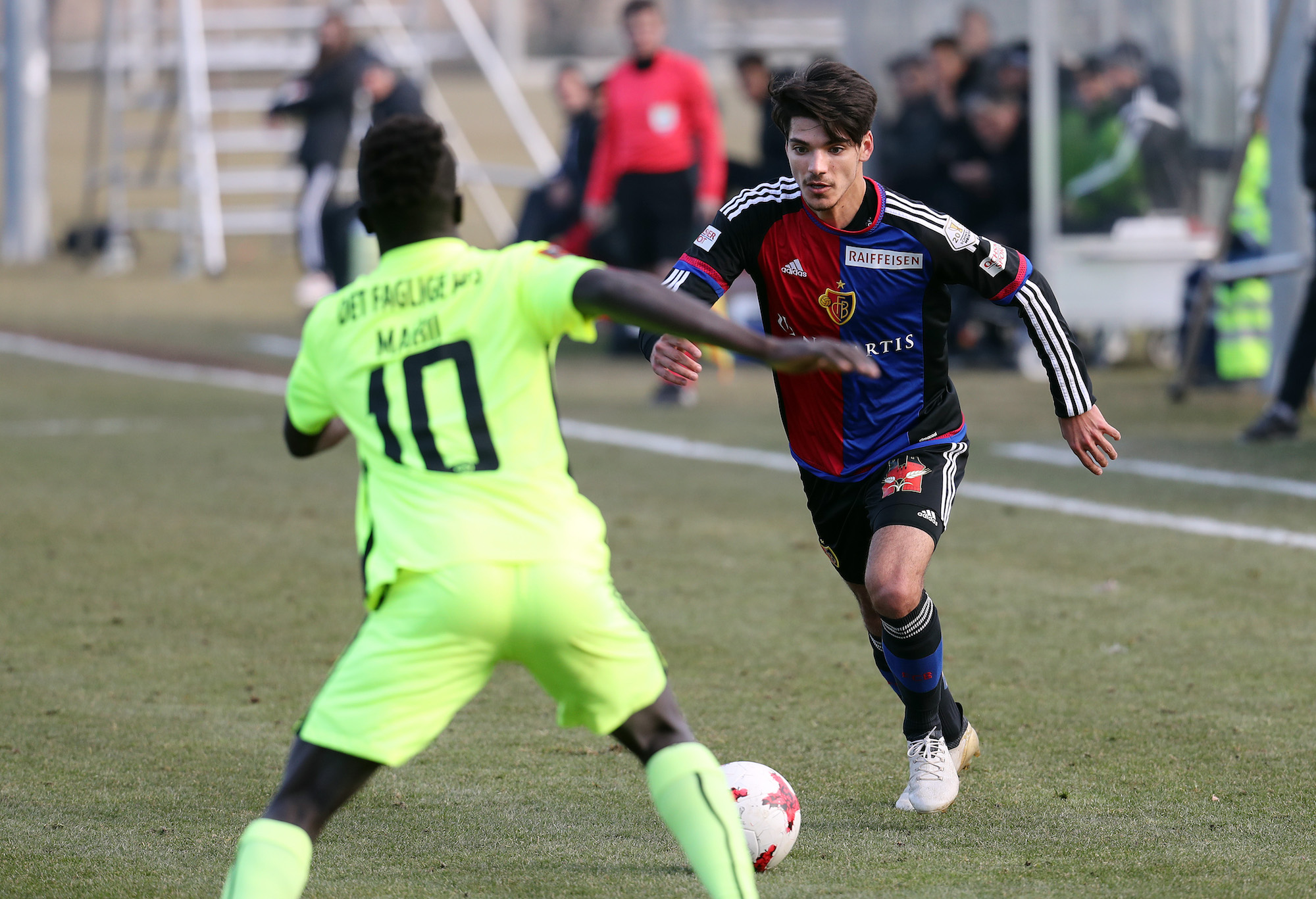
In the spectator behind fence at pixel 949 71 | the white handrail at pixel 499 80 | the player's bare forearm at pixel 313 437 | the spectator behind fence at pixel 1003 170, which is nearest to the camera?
the player's bare forearm at pixel 313 437

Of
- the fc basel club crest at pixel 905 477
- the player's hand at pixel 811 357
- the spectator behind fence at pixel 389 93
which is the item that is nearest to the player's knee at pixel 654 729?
the player's hand at pixel 811 357

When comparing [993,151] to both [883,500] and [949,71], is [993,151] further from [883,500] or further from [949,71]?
[883,500]

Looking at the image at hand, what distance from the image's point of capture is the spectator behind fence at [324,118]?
1677 cm

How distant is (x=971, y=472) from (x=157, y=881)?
6.21m

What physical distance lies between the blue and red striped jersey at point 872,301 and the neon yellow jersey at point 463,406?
1.33m

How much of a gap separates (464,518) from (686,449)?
7254 millimetres

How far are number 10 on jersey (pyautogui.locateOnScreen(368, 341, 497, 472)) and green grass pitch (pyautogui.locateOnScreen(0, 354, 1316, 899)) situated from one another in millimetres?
1120

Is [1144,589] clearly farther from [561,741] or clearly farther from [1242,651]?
[561,741]

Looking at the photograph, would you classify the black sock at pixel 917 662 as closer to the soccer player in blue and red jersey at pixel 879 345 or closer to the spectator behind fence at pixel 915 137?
the soccer player in blue and red jersey at pixel 879 345

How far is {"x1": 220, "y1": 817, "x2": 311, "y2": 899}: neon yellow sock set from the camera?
3.03 metres

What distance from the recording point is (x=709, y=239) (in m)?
4.62

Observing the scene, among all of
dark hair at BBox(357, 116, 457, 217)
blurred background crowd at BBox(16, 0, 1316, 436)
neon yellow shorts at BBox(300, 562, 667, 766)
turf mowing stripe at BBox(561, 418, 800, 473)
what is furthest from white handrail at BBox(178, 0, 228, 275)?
neon yellow shorts at BBox(300, 562, 667, 766)

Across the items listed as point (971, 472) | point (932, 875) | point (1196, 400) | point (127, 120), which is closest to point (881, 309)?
point (932, 875)

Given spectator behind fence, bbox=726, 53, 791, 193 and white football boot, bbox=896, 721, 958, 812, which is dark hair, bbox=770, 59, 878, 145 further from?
spectator behind fence, bbox=726, 53, 791, 193
